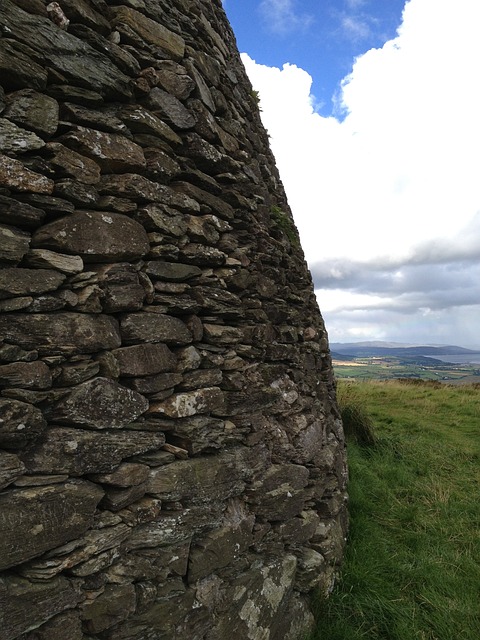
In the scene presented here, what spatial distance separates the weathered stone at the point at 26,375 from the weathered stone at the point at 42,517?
73 centimetres

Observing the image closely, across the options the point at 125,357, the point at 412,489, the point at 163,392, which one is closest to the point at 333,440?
the point at 412,489

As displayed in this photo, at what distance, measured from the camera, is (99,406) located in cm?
329

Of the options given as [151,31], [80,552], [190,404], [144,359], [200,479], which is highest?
[151,31]

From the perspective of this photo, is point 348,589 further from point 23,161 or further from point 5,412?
point 23,161

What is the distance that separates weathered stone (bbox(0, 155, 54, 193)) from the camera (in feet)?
9.67

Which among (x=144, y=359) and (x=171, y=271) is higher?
(x=171, y=271)

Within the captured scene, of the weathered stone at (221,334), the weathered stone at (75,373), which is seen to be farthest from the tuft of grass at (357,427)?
the weathered stone at (75,373)

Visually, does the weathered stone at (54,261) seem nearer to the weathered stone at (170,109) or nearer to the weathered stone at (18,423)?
the weathered stone at (18,423)

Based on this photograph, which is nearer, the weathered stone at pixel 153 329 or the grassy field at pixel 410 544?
the weathered stone at pixel 153 329

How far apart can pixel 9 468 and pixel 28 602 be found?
92cm

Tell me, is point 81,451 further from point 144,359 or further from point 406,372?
point 406,372

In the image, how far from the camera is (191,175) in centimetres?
440

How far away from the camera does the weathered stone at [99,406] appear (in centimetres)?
312

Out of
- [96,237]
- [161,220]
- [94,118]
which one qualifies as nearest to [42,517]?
[96,237]
